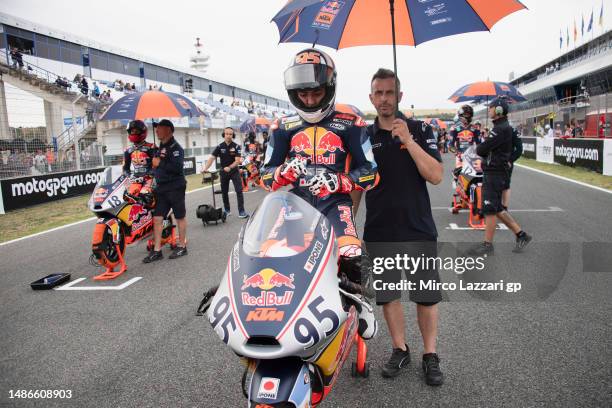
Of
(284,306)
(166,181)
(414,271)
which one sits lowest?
(414,271)

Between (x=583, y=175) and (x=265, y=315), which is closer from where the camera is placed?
(x=265, y=315)

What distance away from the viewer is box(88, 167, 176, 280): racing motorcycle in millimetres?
5625

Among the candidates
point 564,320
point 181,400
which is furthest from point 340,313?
point 564,320

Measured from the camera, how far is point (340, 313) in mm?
1944

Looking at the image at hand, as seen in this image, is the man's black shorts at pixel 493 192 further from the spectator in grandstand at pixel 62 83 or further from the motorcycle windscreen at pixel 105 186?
the spectator in grandstand at pixel 62 83

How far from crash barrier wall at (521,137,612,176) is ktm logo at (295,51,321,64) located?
44.9 feet

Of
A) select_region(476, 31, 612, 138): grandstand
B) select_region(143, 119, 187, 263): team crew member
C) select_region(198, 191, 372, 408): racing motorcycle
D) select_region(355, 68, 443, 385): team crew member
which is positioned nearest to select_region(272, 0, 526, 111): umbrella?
select_region(355, 68, 443, 385): team crew member

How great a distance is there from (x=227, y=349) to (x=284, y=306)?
6.42ft

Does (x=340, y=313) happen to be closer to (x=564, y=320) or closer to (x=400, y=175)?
(x=400, y=175)

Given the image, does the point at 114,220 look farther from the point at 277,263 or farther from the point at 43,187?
the point at 43,187

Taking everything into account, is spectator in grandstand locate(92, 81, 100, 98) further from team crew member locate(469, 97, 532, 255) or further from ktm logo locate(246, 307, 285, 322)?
ktm logo locate(246, 307, 285, 322)

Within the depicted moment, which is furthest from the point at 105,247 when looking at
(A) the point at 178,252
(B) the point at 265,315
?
(B) the point at 265,315

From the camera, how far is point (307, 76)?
280 centimetres

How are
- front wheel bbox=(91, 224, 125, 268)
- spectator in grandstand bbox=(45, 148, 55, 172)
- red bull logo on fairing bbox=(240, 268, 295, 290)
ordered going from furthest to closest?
1. spectator in grandstand bbox=(45, 148, 55, 172)
2. front wheel bbox=(91, 224, 125, 268)
3. red bull logo on fairing bbox=(240, 268, 295, 290)
